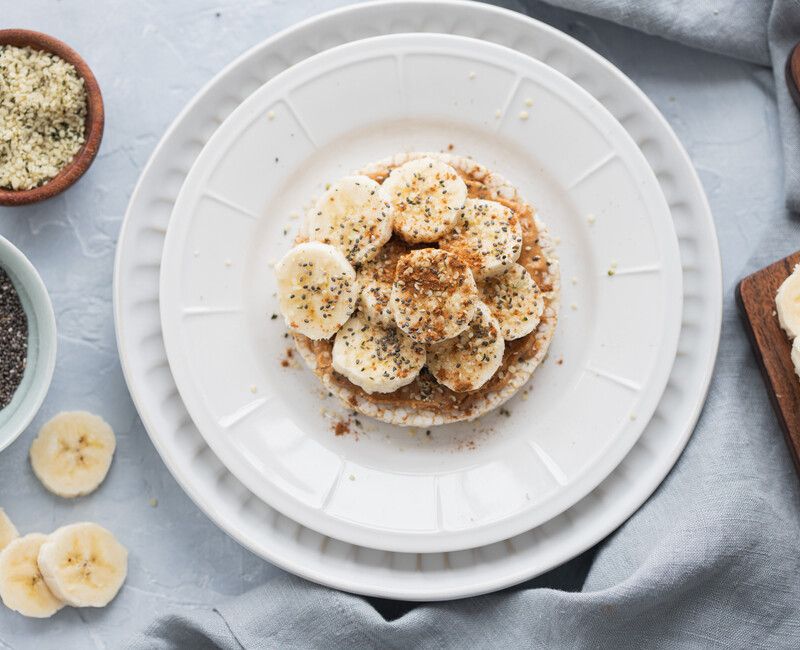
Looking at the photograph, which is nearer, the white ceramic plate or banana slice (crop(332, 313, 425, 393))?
banana slice (crop(332, 313, 425, 393))

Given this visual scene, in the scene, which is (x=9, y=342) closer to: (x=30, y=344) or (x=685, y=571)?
(x=30, y=344)

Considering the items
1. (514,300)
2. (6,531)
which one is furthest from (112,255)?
(514,300)

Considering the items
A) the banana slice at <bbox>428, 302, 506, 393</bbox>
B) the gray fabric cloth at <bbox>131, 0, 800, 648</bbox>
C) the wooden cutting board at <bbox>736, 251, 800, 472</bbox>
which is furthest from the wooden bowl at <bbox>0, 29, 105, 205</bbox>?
the wooden cutting board at <bbox>736, 251, 800, 472</bbox>

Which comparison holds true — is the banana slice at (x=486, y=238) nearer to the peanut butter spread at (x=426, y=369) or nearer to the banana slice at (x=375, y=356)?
the peanut butter spread at (x=426, y=369)

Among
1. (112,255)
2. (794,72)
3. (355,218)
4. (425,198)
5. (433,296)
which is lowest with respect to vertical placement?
(112,255)

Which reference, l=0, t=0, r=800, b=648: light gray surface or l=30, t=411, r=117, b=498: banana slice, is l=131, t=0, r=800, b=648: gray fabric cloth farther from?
l=30, t=411, r=117, b=498: banana slice

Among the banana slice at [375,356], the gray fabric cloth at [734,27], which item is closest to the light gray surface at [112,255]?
the gray fabric cloth at [734,27]
